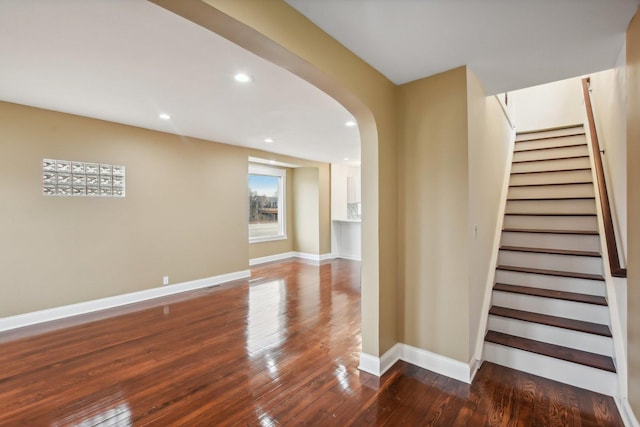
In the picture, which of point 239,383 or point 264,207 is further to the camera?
point 264,207

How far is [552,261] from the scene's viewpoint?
9.39 feet

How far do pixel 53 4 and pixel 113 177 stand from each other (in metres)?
2.78

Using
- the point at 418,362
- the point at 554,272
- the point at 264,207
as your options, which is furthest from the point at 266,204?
the point at 554,272

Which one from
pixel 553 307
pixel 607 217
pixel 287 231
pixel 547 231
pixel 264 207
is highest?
A: pixel 264 207

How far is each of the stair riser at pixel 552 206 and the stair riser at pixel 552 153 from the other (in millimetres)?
882

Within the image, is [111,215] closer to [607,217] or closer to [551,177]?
[607,217]

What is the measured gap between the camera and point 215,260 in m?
5.13

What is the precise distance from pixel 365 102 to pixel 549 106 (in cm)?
427

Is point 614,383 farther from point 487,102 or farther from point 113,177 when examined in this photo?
point 113,177

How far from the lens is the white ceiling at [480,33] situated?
1.61 m

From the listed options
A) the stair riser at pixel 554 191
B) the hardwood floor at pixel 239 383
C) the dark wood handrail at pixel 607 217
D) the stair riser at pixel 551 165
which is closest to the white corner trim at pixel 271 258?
the hardwood floor at pixel 239 383

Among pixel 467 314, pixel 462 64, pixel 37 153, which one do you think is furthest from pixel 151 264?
pixel 462 64

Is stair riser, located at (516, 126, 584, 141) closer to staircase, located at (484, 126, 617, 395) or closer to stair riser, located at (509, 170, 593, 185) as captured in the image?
staircase, located at (484, 126, 617, 395)

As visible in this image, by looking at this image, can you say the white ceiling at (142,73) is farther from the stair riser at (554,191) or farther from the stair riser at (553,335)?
the stair riser at (553,335)
